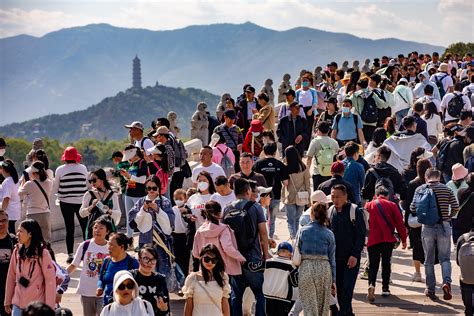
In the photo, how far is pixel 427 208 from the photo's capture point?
11.6m

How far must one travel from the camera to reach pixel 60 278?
9195mm

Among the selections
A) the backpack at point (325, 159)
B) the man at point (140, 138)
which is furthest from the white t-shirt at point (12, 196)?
the backpack at point (325, 159)

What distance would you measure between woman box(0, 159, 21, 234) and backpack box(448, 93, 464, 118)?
9846 millimetres

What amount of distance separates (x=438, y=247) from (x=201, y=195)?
2849 mm

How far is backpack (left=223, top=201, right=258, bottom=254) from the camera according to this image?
1004cm

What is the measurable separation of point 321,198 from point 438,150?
636 cm

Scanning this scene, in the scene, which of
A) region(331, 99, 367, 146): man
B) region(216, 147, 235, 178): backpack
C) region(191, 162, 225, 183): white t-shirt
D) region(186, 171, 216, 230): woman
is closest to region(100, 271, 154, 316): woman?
region(186, 171, 216, 230): woman

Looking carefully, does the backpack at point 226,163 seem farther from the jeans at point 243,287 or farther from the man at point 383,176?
the jeans at point 243,287

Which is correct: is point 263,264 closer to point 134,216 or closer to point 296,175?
point 134,216

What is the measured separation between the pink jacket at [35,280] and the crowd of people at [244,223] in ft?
0.04

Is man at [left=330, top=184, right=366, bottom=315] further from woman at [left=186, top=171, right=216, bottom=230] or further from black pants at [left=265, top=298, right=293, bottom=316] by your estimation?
woman at [left=186, top=171, right=216, bottom=230]

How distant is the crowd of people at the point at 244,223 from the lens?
890 cm

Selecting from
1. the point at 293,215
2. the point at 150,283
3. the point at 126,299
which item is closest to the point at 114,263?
the point at 150,283

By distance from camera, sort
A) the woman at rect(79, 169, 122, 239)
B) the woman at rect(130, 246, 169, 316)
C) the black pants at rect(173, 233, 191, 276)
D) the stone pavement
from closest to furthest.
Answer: the woman at rect(130, 246, 169, 316) → the stone pavement → the woman at rect(79, 169, 122, 239) → the black pants at rect(173, 233, 191, 276)
